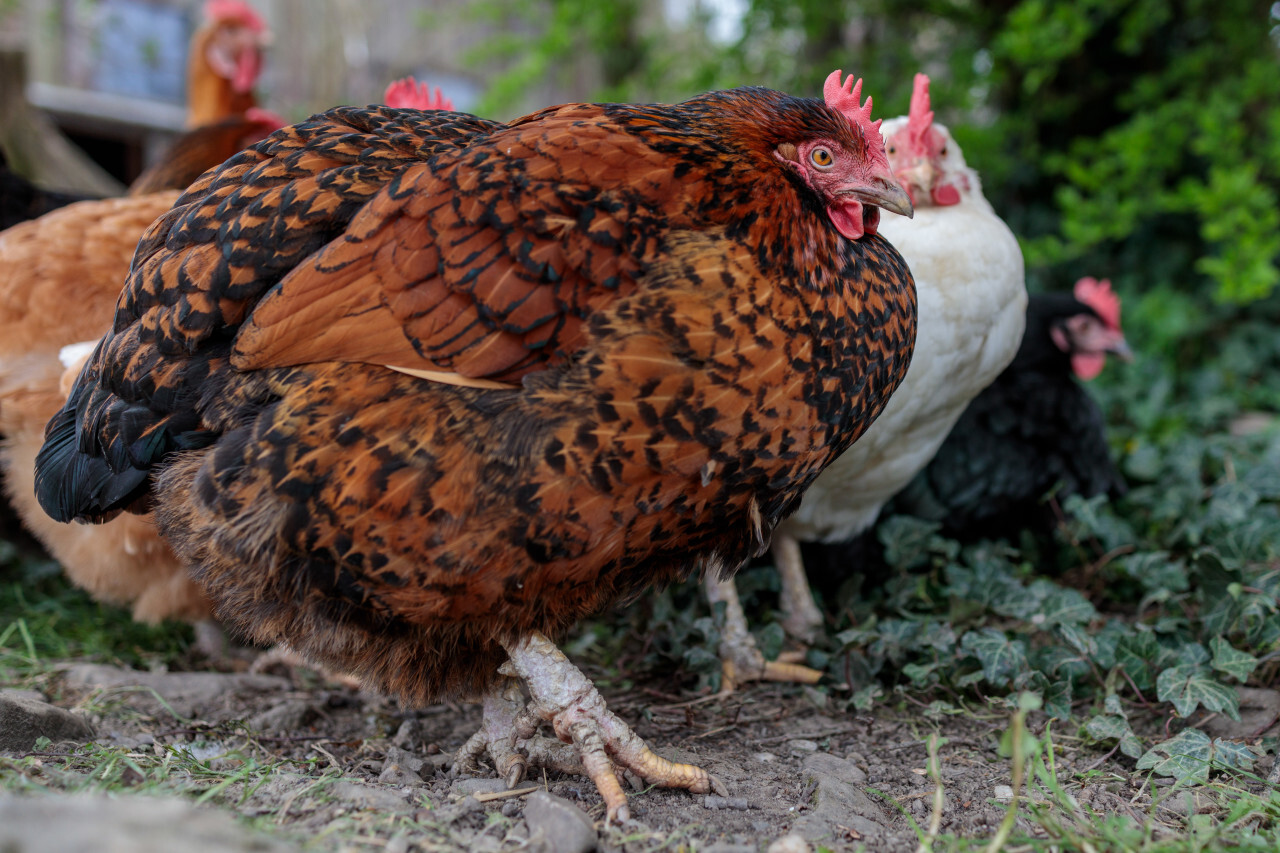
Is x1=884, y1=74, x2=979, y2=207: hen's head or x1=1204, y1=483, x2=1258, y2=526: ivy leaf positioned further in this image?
x1=1204, y1=483, x2=1258, y2=526: ivy leaf

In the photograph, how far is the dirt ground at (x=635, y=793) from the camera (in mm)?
1624

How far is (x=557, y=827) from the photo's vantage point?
154 centimetres

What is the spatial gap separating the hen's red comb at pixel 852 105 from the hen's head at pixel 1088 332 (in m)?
1.76

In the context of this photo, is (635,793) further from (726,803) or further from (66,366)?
(66,366)

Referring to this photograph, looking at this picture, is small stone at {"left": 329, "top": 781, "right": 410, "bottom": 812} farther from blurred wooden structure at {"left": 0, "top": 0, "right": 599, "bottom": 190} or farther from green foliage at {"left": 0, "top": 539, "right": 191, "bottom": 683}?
blurred wooden structure at {"left": 0, "top": 0, "right": 599, "bottom": 190}

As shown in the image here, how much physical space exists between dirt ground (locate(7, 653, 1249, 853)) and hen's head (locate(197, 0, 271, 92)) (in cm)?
359

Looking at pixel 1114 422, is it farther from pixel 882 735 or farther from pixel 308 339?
pixel 308 339

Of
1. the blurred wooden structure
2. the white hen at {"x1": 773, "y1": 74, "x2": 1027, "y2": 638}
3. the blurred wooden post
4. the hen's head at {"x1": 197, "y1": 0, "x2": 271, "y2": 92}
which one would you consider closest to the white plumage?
the white hen at {"x1": 773, "y1": 74, "x2": 1027, "y2": 638}

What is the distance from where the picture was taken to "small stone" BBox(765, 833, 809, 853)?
4.94 ft

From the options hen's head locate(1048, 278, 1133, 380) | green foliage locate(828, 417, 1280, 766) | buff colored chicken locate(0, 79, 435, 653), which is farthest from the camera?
hen's head locate(1048, 278, 1133, 380)

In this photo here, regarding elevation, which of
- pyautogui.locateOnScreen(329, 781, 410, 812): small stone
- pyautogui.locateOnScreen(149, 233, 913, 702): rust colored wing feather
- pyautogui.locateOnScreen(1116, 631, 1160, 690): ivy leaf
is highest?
pyautogui.locateOnScreen(149, 233, 913, 702): rust colored wing feather

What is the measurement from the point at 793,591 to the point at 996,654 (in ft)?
2.26

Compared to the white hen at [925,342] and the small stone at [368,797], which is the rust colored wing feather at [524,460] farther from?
the white hen at [925,342]

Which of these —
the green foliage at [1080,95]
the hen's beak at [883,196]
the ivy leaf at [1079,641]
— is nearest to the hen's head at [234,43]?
the green foliage at [1080,95]
